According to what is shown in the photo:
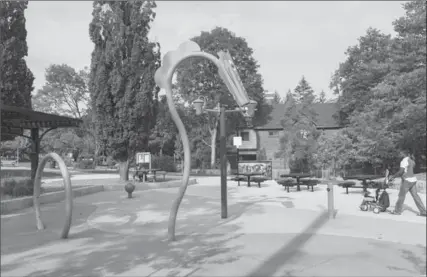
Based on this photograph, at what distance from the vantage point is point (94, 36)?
775 inches

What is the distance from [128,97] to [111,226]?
479 inches

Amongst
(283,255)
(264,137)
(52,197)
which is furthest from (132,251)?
(264,137)

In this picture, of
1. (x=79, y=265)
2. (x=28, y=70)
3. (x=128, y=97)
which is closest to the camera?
(x=79, y=265)

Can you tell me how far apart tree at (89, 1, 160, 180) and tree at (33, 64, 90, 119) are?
954 inches

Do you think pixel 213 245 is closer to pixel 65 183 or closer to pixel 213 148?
pixel 65 183

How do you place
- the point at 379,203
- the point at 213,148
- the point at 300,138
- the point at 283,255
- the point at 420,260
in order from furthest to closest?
the point at 213,148 → the point at 300,138 → the point at 379,203 → the point at 283,255 → the point at 420,260

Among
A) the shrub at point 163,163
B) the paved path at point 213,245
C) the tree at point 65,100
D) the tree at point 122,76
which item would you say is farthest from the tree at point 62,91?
the paved path at point 213,245

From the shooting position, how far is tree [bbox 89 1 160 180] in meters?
19.2

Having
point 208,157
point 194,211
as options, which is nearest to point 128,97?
point 194,211

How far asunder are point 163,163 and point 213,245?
30478mm

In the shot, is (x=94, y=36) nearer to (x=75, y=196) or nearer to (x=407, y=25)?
(x=75, y=196)

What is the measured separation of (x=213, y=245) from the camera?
5.99 metres

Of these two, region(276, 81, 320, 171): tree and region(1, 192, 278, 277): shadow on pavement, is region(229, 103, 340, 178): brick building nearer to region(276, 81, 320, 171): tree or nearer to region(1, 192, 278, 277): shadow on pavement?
region(276, 81, 320, 171): tree

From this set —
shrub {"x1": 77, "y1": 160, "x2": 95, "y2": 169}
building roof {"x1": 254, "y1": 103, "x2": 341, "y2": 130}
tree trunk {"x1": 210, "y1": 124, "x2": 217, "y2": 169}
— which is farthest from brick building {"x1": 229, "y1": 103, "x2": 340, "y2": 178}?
shrub {"x1": 77, "y1": 160, "x2": 95, "y2": 169}
